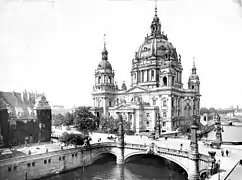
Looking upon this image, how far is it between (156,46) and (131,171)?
83.4ft

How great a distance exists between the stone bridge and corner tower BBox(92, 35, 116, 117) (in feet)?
60.0

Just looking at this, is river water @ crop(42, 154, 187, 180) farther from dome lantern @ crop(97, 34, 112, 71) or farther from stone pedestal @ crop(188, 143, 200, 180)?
dome lantern @ crop(97, 34, 112, 71)

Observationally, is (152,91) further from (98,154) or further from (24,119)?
(24,119)

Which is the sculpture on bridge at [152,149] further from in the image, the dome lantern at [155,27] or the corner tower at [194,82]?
the dome lantern at [155,27]

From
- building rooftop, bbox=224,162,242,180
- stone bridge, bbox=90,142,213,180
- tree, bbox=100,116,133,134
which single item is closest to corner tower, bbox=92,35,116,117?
tree, bbox=100,116,133,134

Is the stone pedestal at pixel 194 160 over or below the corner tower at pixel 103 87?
below

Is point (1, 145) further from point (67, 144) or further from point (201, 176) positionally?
point (201, 176)

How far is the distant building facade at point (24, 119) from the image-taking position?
15.6 m

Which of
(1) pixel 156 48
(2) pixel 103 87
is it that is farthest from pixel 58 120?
(1) pixel 156 48

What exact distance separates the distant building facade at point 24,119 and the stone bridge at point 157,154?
16.8 feet

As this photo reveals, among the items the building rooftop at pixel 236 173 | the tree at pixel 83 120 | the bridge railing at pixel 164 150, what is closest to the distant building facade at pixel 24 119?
the tree at pixel 83 120

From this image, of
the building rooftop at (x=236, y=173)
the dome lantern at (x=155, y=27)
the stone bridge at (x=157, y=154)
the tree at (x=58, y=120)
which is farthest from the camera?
the dome lantern at (x=155, y=27)

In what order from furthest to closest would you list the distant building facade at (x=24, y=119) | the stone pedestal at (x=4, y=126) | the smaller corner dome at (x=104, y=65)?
the smaller corner dome at (x=104, y=65) → the distant building facade at (x=24, y=119) → the stone pedestal at (x=4, y=126)

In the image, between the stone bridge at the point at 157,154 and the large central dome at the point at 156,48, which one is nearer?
the stone bridge at the point at 157,154
